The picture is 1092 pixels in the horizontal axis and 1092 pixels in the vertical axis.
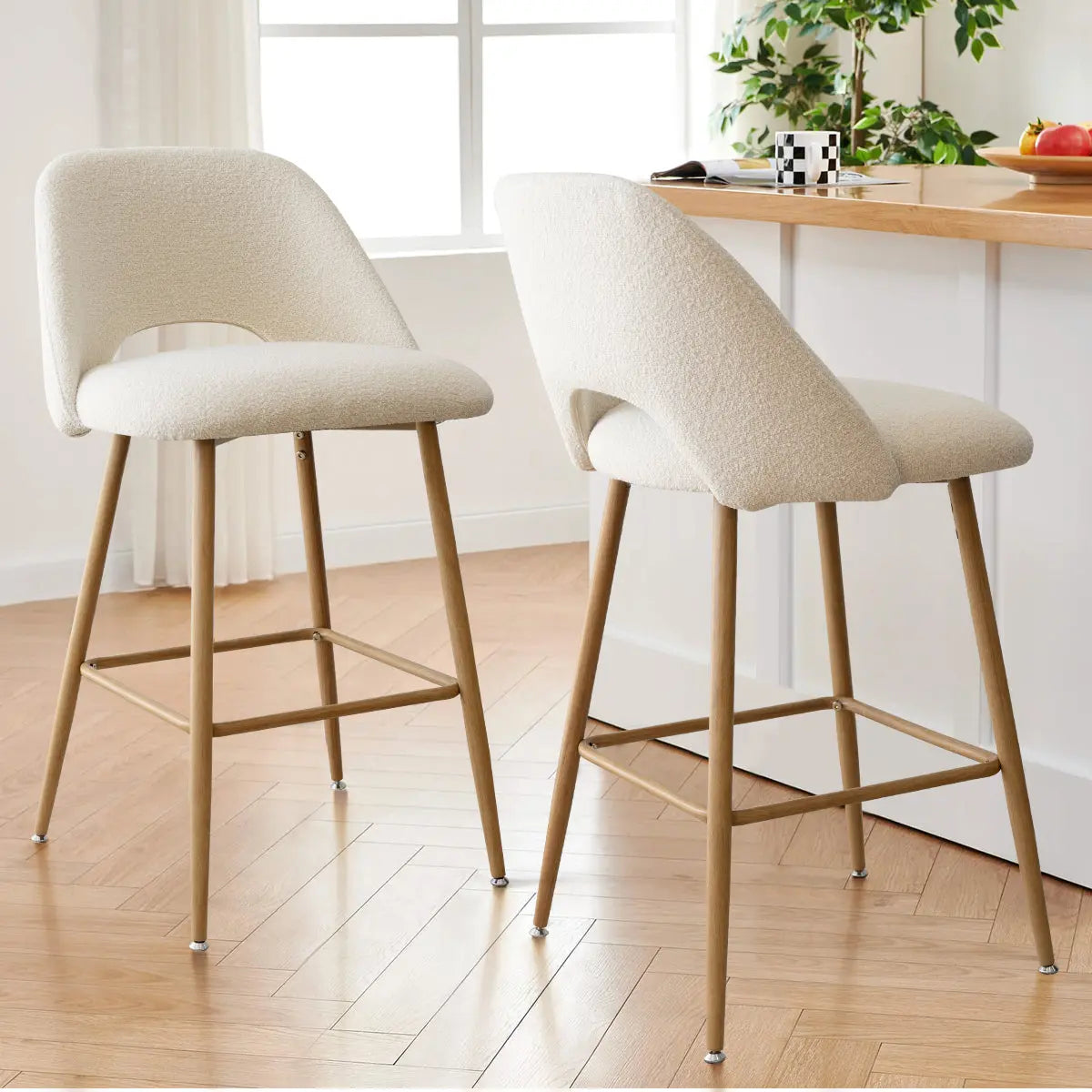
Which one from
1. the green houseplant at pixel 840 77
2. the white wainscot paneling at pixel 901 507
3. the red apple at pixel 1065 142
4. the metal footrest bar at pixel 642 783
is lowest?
the metal footrest bar at pixel 642 783

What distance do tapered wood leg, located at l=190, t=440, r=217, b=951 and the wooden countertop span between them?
968mm

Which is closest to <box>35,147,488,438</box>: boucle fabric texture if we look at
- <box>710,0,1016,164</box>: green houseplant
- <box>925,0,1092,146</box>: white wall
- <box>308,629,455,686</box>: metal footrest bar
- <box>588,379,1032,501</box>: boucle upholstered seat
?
<box>588,379,1032,501</box>: boucle upholstered seat

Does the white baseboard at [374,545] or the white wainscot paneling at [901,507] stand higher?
the white wainscot paneling at [901,507]

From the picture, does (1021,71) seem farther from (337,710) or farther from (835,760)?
(337,710)

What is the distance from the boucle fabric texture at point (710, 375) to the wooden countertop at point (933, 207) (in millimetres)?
306

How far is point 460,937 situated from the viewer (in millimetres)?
2475

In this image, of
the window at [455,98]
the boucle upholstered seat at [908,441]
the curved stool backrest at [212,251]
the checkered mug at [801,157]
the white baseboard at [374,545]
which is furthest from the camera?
the window at [455,98]

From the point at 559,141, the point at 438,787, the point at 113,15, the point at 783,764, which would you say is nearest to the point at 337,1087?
the point at 438,787

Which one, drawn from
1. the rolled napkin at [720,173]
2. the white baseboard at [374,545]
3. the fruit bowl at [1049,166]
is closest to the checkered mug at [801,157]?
the rolled napkin at [720,173]

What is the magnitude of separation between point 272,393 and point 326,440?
8.27 ft

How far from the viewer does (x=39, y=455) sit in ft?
15.1

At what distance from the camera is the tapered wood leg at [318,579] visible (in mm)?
2916

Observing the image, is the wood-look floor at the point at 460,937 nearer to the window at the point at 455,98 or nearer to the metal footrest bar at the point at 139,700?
the metal footrest bar at the point at 139,700

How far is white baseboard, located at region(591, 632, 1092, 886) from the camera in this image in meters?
2.63
